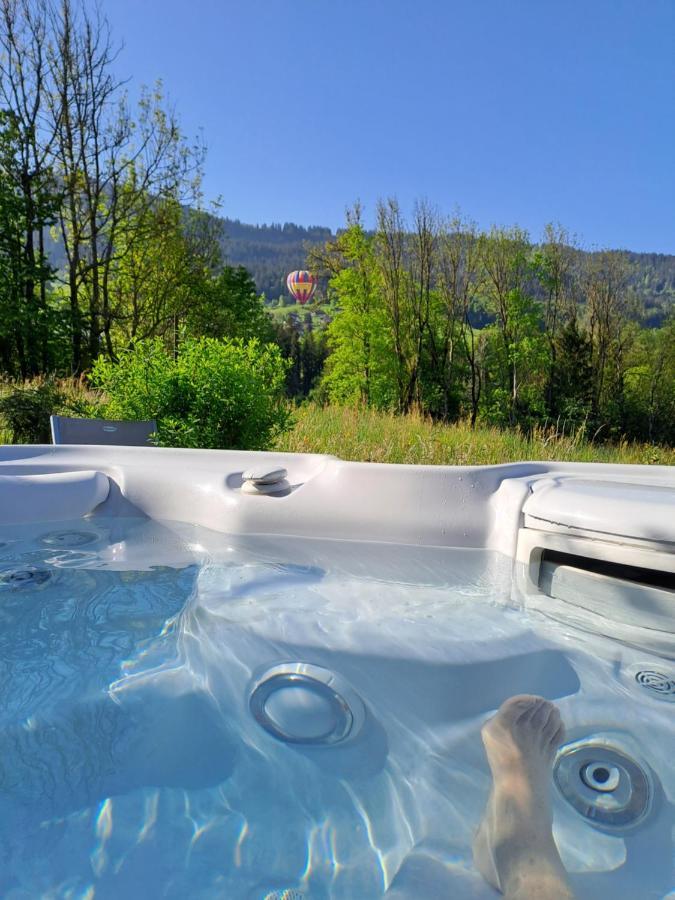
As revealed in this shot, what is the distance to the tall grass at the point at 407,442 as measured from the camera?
397 centimetres

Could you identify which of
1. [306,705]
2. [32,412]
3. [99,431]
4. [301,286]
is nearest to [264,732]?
[306,705]

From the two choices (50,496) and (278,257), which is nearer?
(50,496)

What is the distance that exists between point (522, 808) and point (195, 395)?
101 inches

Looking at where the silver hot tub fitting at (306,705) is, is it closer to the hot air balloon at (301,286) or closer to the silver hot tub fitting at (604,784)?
the silver hot tub fitting at (604,784)

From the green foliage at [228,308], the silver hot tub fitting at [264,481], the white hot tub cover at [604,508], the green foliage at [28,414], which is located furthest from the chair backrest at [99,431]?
the green foliage at [228,308]

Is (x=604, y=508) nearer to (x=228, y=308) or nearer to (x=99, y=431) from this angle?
(x=99, y=431)

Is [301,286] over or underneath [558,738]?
over

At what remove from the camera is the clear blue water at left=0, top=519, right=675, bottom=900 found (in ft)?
2.27

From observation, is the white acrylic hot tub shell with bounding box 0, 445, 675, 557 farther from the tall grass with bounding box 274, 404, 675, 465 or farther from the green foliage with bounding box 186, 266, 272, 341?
the green foliage with bounding box 186, 266, 272, 341

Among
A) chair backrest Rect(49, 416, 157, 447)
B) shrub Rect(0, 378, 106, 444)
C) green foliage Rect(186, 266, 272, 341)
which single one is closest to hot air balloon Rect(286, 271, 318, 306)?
green foliage Rect(186, 266, 272, 341)

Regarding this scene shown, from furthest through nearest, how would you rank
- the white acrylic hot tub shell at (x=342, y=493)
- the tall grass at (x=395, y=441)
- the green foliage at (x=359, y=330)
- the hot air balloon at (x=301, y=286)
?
the hot air balloon at (x=301, y=286), the green foliage at (x=359, y=330), the tall grass at (x=395, y=441), the white acrylic hot tub shell at (x=342, y=493)

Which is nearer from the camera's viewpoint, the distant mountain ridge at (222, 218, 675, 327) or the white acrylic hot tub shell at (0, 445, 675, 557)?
the white acrylic hot tub shell at (0, 445, 675, 557)

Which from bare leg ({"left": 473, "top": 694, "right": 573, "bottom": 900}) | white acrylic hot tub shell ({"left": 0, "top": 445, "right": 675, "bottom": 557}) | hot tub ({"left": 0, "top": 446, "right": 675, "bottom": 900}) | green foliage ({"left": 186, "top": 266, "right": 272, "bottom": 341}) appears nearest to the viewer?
bare leg ({"left": 473, "top": 694, "right": 573, "bottom": 900})

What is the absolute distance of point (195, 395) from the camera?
2.95 meters
